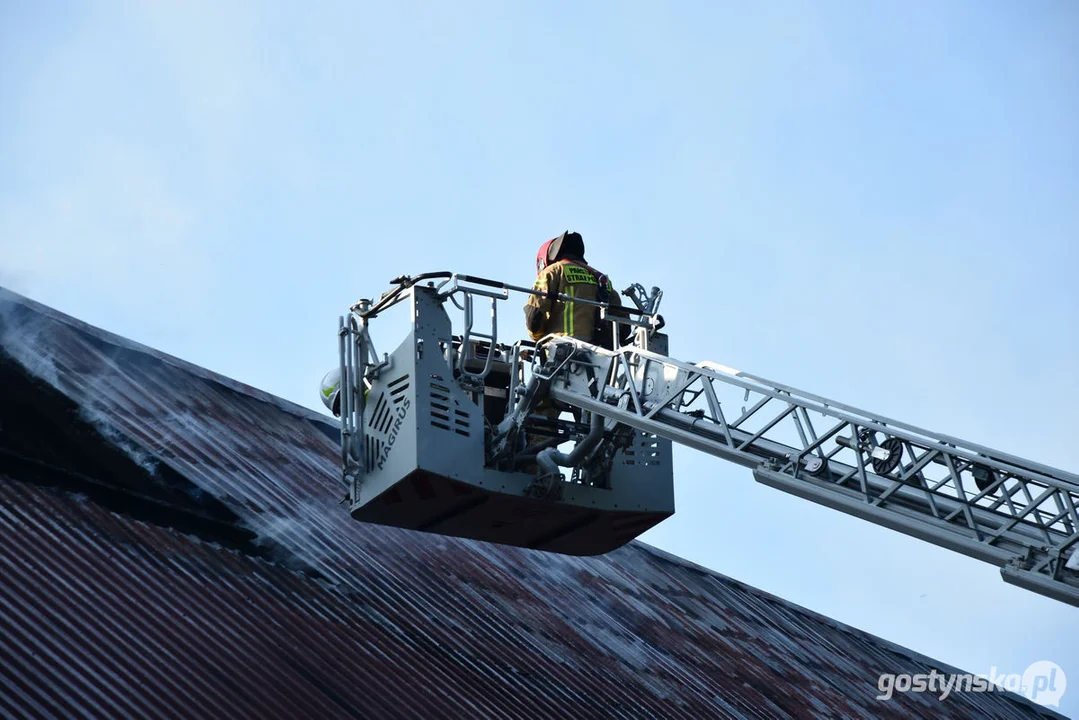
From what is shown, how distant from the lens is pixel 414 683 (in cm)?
1270

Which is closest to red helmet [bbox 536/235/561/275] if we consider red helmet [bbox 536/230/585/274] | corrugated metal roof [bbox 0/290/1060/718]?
red helmet [bbox 536/230/585/274]

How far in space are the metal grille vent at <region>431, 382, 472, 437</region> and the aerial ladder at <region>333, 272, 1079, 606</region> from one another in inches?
0.5

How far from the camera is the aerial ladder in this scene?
10.2 m

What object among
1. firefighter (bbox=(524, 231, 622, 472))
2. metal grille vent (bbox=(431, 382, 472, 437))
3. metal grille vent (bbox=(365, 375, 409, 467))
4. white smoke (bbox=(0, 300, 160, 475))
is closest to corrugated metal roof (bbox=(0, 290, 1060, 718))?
white smoke (bbox=(0, 300, 160, 475))

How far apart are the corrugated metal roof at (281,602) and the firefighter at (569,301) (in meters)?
3.41

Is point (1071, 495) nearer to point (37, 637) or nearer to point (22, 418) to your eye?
point (37, 637)

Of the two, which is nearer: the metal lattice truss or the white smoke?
the metal lattice truss

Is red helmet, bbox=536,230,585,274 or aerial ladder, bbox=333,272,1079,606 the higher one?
red helmet, bbox=536,230,585,274

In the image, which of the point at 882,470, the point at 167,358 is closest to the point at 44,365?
the point at 167,358

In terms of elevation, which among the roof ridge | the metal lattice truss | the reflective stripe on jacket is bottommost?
the metal lattice truss

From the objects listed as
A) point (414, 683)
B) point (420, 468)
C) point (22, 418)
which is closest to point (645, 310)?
point (420, 468)

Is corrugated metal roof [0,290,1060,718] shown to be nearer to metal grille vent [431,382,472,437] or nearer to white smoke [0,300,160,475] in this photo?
white smoke [0,300,160,475]

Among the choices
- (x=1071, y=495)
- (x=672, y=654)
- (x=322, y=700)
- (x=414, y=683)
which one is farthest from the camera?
(x=672, y=654)

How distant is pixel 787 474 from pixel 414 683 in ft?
13.8
